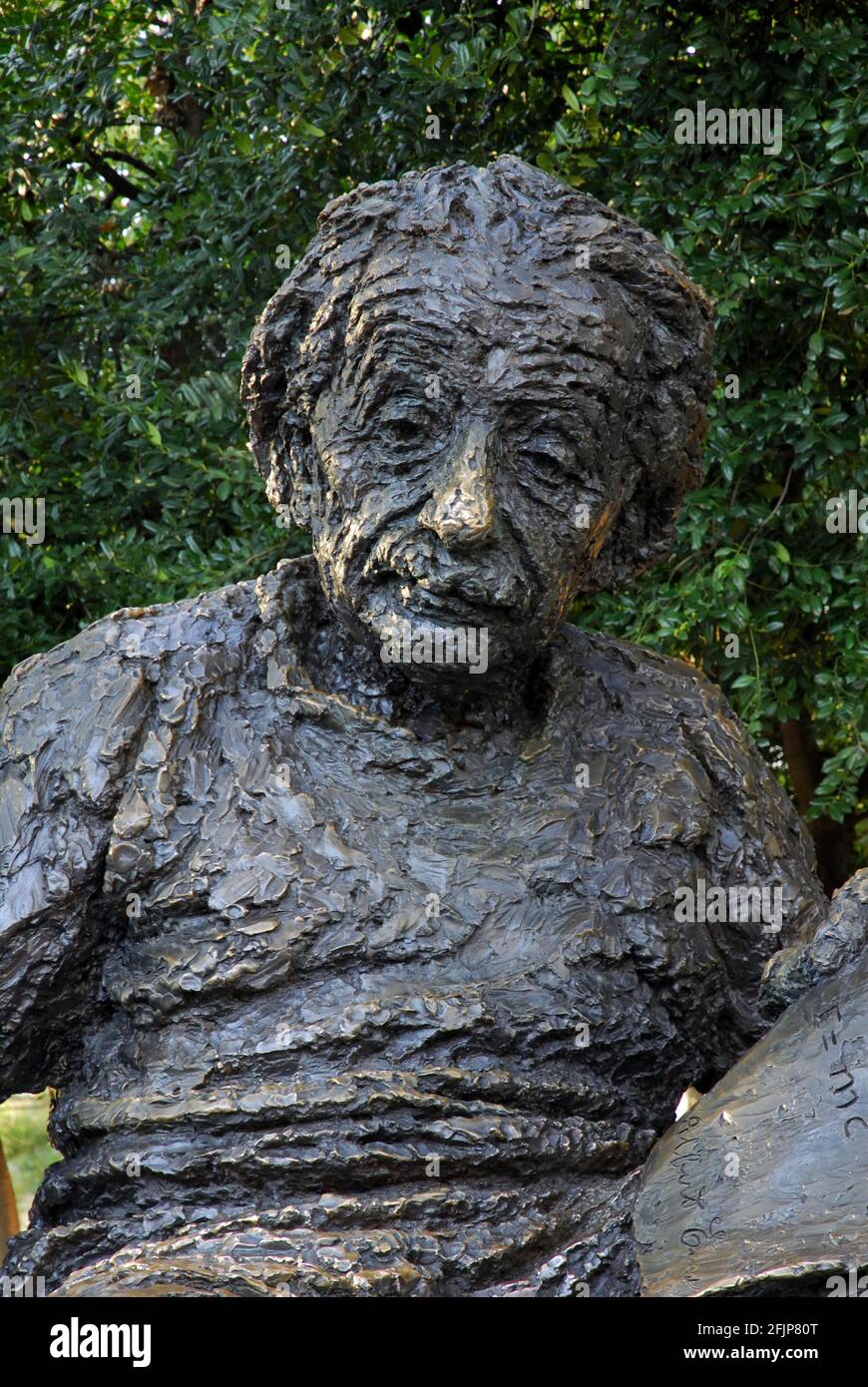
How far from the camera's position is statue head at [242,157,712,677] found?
3242 millimetres

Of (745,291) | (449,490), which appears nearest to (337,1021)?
(449,490)

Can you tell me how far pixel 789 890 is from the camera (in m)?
3.73

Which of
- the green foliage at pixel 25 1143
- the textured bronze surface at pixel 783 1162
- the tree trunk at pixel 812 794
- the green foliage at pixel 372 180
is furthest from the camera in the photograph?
the green foliage at pixel 25 1143

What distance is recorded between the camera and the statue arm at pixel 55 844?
3365 millimetres

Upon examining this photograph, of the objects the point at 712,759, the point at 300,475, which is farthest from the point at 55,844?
the point at 712,759

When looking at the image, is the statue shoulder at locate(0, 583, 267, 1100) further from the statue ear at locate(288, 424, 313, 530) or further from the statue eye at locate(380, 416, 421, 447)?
the statue eye at locate(380, 416, 421, 447)

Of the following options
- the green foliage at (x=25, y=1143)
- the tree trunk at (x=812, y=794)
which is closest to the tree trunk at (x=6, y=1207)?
the green foliage at (x=25, y=1143)

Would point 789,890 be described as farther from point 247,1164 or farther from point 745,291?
point 745,291

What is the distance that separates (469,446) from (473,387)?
0.31 feet

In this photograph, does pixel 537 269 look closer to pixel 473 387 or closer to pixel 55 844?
pixel 473 387

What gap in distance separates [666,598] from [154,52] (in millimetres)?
2463

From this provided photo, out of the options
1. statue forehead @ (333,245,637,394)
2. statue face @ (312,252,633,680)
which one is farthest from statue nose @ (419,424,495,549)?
statue forehead @ (333,245,637,394)

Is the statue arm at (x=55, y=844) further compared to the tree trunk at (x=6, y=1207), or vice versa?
the tree trunk at (x=6, y=1207)

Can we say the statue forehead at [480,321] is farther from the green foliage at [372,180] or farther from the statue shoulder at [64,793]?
the green foliage at [372,180]
